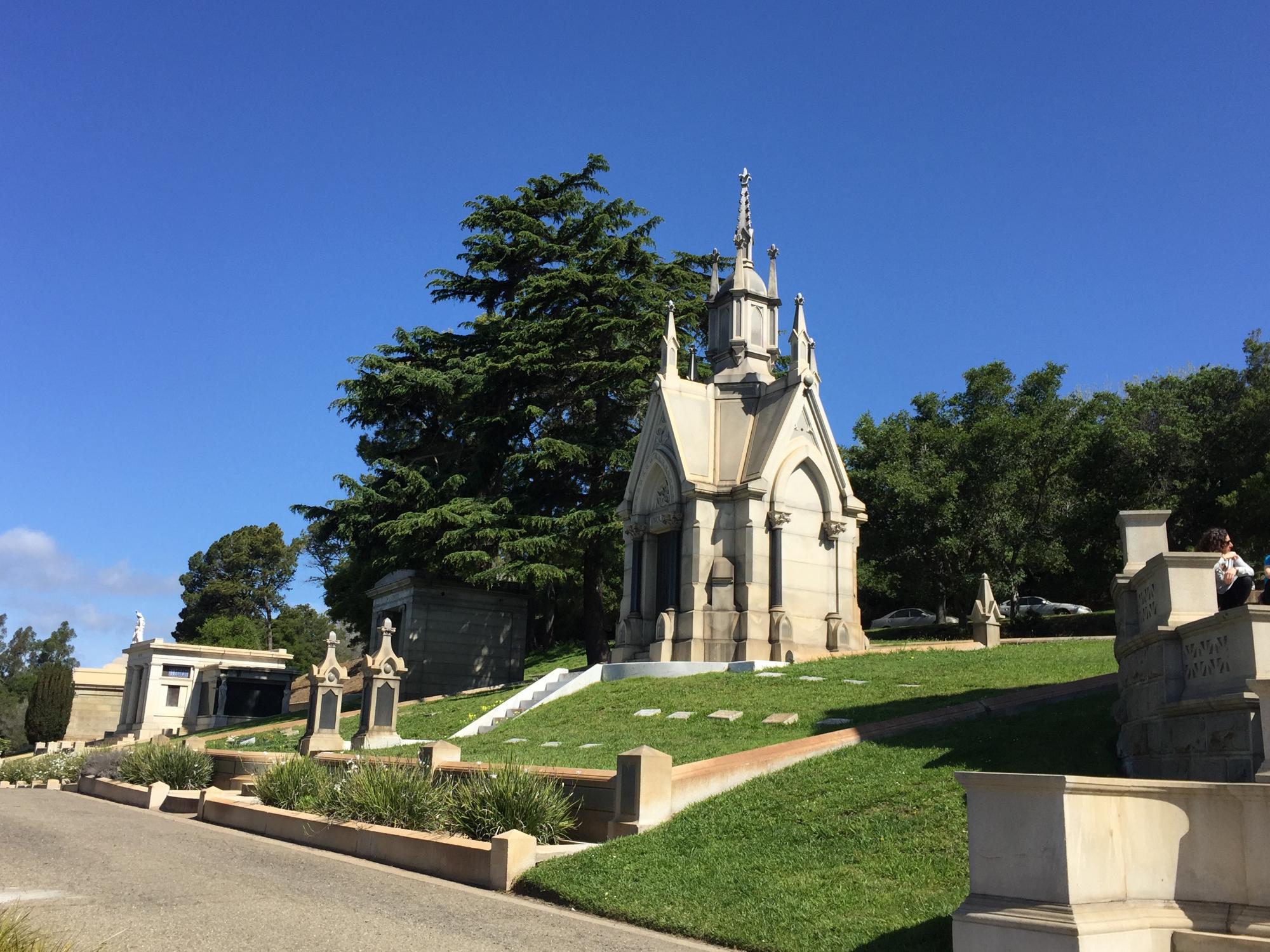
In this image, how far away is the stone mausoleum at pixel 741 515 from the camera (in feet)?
78.7

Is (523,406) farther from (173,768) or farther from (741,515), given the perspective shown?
(173,768)

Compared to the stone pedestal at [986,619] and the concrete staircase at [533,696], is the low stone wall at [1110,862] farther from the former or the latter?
the stone pedestal at [986,619]

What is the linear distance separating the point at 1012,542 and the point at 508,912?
111ft

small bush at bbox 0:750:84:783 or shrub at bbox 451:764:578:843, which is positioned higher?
shrub at bbox 451:764:578:843

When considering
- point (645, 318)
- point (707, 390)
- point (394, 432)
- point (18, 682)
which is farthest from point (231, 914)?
point (18, 682)

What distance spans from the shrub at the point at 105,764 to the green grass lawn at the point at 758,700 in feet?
20.3

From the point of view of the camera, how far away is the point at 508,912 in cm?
849

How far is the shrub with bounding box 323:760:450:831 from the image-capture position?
456 inches

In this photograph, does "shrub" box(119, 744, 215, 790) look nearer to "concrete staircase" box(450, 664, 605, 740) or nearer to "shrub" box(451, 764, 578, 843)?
"concrete staircase" box(450, 664, 605, 740)

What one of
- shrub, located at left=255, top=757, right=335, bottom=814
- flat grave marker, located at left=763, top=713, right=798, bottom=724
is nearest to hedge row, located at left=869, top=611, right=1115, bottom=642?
flat grave marker, located at left=763, top=713, right=798, bottom=724

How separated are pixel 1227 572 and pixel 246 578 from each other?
307ft

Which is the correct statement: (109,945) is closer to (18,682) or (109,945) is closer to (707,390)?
(707,390)

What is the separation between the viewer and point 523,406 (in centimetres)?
3819

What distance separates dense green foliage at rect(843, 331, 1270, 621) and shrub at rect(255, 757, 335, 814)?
92.0 feet
